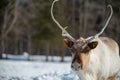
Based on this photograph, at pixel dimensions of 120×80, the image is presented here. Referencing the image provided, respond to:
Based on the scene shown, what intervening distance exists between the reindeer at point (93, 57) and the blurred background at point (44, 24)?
65.6 ft

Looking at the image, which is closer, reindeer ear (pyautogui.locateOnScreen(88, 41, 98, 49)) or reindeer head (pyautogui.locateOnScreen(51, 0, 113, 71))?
reindeer head (pyautogui.locateOnScreen(51, 0, 113, 71))

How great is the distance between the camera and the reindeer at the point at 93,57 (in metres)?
10.8

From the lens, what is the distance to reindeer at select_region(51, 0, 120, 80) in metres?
10.8

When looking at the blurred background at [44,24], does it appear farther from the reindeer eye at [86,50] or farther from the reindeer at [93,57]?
the reindeer eye at [86,50]

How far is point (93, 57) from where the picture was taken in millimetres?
11625

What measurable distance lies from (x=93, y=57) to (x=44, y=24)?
3442cm

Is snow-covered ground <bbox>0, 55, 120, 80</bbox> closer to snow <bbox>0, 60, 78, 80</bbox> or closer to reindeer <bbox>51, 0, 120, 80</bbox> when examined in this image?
snow <bbox>0, 60, 78, 80</bbox>

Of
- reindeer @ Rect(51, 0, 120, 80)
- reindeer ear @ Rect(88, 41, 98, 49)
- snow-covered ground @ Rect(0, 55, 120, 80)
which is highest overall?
reindeer ear @ Rect(88, 41, 98, 49)

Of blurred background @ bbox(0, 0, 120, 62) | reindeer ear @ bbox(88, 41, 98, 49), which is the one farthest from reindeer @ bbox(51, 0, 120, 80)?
blurred background @ bbox(0, 0, 120, 62)

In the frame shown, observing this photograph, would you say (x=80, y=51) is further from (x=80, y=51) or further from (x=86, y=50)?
(x=86, y=50)

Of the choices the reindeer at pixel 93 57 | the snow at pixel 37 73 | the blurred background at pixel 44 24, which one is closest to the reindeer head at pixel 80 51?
the reindeer at pixel 93 57

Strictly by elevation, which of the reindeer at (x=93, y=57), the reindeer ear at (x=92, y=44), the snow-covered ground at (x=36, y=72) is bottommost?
the snow-covered ground at (x=36, y=72)

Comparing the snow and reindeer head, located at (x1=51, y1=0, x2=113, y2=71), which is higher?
reindeer head, located at (x1=51, y1=0, x2=113, y2=71)

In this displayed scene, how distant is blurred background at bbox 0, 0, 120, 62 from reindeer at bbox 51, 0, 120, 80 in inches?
787
